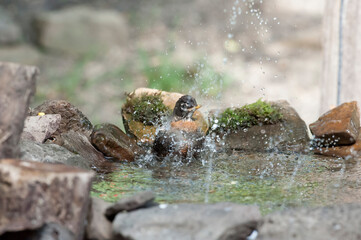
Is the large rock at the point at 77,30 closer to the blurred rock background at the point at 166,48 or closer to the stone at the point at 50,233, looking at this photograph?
the blurred rock background at the point at 166,48

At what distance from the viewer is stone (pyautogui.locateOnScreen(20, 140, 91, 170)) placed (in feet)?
11.5

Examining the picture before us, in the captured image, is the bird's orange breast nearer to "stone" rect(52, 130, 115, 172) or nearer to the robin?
the robin

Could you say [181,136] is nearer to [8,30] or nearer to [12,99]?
[12,99]

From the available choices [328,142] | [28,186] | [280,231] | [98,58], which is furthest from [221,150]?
[98,58]

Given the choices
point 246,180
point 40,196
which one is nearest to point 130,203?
point 40,196

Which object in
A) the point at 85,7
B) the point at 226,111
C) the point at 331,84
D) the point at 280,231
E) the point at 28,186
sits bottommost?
the point at 280,231

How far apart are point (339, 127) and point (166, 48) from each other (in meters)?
4.59

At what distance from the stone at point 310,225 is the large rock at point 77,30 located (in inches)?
249

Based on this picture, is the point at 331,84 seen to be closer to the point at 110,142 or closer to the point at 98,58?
the point at 110,142

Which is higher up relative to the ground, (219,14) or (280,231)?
(219,14)

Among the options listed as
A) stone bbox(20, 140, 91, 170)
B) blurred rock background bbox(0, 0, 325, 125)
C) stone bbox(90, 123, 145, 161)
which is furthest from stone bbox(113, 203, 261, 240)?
blurred rock background bbox(0, 0, 325, 125)

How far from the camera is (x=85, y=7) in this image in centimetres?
868

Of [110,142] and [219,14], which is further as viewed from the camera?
[219,14]

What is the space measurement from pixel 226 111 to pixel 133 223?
2776mm
